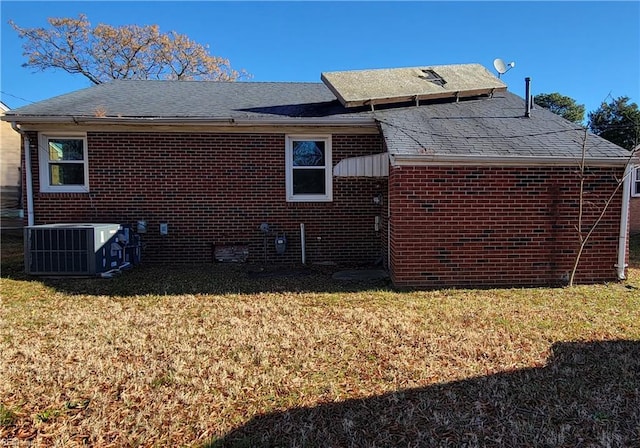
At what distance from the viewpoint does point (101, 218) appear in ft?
26.9

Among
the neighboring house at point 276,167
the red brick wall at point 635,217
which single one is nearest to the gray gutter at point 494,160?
the neighboring house at point 276,167

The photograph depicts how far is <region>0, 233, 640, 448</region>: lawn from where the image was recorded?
2.60 metres

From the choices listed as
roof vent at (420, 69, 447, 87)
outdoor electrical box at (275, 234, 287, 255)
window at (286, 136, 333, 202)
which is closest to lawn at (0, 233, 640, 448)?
outdoor electrical box at (275, 234, 287, 255)

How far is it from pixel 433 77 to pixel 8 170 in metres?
17.4

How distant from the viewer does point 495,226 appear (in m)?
6.49

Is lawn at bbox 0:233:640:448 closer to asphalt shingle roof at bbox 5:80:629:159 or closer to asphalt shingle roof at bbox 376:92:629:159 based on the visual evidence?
asphalt shingle roof at bbox 376:92:629:159

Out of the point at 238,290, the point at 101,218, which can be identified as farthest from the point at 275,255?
the point at 101,218

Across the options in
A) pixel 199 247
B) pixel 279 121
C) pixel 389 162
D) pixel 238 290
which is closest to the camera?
pixel 238 290

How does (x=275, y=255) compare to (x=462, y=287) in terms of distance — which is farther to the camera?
(x=275, y=255)

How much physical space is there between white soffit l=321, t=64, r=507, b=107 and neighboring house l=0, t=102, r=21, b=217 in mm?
14781

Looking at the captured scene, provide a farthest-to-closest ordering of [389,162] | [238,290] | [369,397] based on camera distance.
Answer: [389,162] → [238,290] → [369,397]

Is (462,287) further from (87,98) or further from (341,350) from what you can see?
(87,98)

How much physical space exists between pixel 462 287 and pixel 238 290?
3.57 metres

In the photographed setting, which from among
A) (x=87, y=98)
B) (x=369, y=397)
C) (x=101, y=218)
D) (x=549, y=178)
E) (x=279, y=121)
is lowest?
(x=369, y=397)
